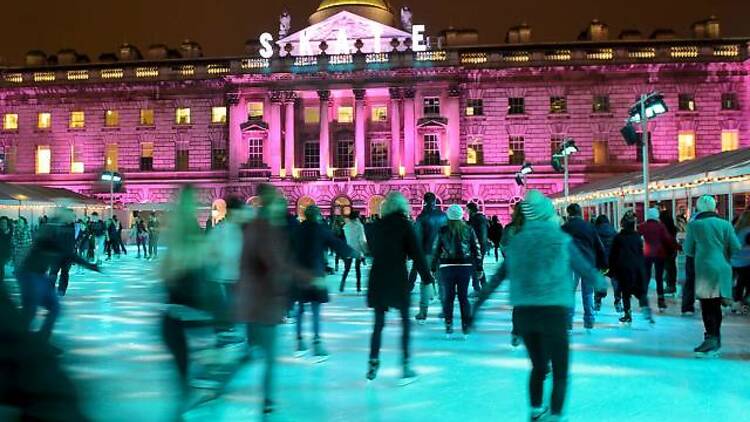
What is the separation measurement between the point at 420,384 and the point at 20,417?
18.2 feet

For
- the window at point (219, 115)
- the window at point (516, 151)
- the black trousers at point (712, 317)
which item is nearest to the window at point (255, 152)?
the window at point (219, 115)

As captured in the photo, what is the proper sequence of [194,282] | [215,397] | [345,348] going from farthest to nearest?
[345,348]
[215,397]
[194,282]

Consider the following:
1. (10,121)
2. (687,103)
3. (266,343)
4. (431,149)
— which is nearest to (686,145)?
(687,103)

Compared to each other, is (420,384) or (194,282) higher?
(194,282)

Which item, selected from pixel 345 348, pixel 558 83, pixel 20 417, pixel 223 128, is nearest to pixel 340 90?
pixel 223 128

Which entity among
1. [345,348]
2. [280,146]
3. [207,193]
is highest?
[280,146]

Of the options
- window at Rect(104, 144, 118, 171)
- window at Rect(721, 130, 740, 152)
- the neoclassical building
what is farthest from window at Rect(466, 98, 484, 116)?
window at Rect(104, 144, 118, 171)

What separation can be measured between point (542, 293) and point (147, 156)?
50470mm

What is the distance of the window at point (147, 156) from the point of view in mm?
52250

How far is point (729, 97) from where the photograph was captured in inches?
1848

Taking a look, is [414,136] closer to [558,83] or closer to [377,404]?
[558,83]

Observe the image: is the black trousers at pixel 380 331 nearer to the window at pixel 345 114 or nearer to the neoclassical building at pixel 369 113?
the neoclassical building at pixel 369 113

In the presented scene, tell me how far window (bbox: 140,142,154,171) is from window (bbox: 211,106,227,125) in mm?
5049

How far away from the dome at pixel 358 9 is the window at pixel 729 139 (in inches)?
1015
